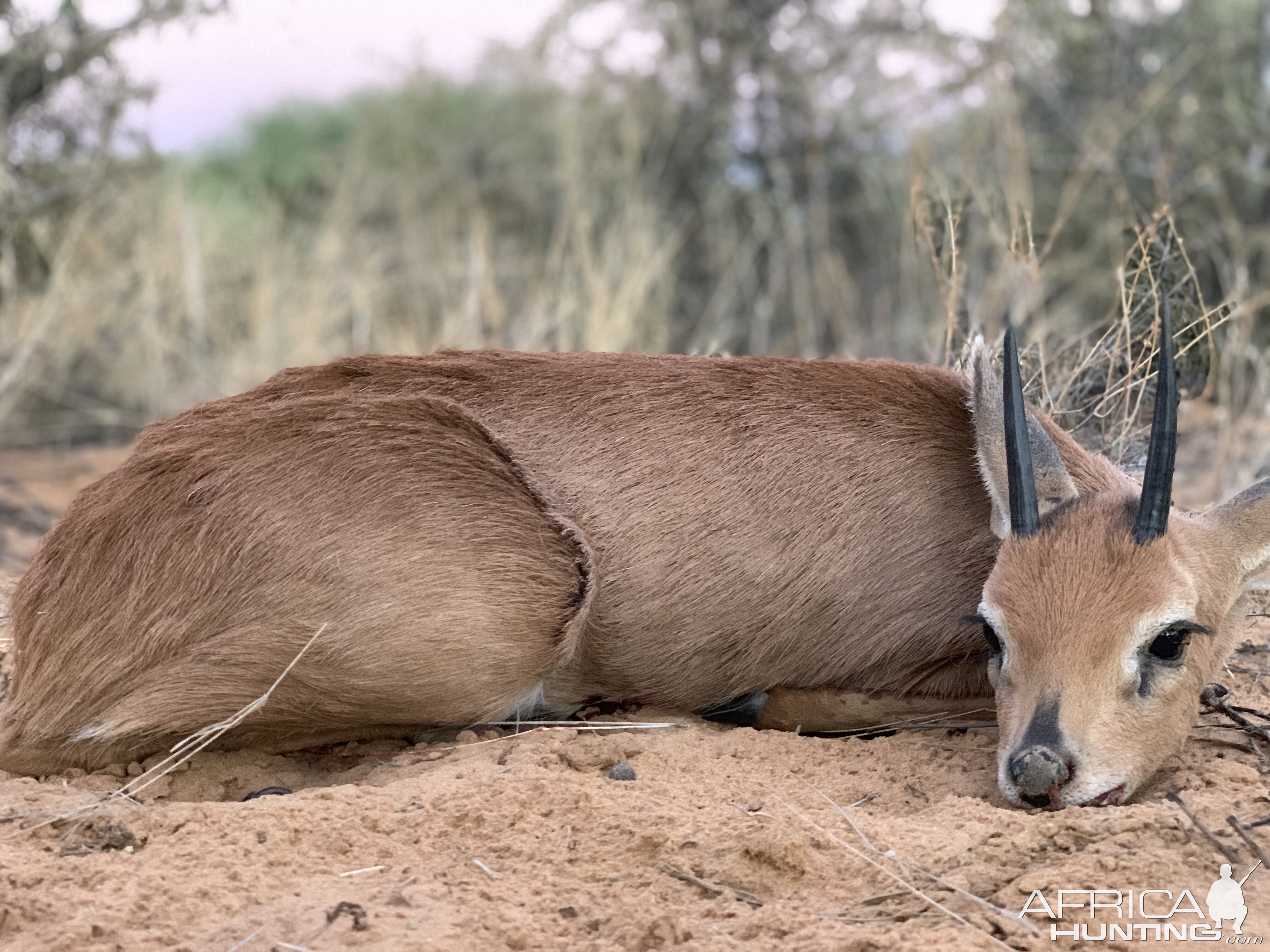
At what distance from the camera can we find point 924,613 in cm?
440

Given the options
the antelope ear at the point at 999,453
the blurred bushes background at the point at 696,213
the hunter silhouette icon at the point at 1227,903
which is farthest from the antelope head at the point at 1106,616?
the blurred bushes background at the point at 696,213

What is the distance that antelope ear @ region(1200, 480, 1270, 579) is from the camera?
3.94 metres

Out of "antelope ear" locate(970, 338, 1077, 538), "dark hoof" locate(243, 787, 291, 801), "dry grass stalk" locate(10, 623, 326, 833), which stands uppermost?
"antelope ear" locate(970, 338, 1077, 538)

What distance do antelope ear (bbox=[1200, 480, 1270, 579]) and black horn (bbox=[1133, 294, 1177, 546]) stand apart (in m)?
0.45

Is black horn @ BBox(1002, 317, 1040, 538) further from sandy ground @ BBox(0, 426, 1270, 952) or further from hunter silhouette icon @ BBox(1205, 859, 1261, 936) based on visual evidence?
hunter silhouette icon @ BBox(1205, 859, 1261, 936)

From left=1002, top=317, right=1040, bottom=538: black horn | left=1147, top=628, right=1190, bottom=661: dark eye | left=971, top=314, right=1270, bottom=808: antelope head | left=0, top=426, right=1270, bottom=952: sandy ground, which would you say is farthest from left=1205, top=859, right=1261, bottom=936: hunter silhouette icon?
left=1002, top=317, right=1040, bottom=538: black horn

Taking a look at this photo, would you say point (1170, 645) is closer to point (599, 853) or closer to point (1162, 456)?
point (1162, 456)

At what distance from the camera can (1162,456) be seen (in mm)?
3539

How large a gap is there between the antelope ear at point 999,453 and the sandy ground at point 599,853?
85 cm

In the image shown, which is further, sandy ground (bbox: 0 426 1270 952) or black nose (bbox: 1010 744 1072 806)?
black nose (bbox: 1010 744 1072 806)

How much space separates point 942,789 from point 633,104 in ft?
37.6

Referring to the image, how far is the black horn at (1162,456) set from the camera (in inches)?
139

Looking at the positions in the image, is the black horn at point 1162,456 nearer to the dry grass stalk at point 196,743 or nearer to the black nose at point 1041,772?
the black nose at point 1041,772

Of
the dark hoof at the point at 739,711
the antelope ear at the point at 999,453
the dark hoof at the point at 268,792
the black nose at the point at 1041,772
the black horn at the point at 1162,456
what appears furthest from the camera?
the dark hoof at the point at 739,711
